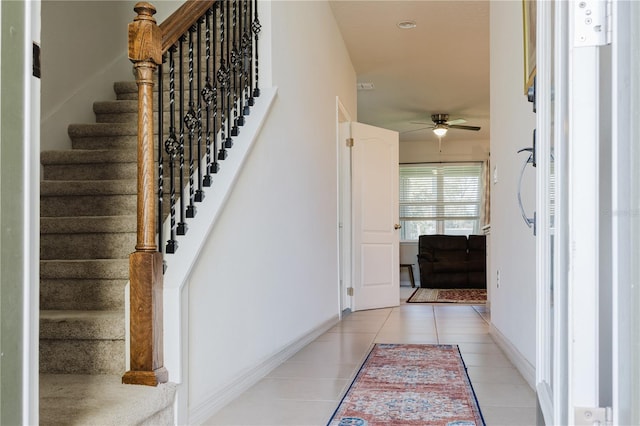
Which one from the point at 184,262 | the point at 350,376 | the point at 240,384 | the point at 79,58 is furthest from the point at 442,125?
A: the point at 184,262

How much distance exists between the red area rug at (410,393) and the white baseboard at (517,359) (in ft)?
0.97

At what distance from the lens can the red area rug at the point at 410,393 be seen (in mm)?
2502

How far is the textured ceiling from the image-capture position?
5.60m

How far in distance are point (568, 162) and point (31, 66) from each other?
111cm

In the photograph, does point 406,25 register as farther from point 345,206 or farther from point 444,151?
point 444,151

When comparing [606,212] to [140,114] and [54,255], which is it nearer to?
[140,114]

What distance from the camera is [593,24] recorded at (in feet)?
3.45

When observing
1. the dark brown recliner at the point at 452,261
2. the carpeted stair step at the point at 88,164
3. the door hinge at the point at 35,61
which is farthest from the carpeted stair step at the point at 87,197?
the dark brown recliner at the point at 452,261

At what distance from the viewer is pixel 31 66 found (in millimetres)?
1332

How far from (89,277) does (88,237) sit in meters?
0.37

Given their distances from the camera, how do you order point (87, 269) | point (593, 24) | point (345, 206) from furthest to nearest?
point (345, 206) < point (87, 269) < point (593, 24)

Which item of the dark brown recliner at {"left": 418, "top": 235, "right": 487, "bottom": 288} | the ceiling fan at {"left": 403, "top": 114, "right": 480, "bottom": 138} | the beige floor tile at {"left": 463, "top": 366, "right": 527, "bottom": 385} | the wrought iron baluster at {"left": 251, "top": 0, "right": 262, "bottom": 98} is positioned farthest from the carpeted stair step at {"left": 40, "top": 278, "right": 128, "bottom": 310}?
the dark brown recliner at {"left": 418, "top": 235, "right": 487, "bottom": 288}

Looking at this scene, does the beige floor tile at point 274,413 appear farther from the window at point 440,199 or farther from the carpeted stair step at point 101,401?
the window at point 440,199

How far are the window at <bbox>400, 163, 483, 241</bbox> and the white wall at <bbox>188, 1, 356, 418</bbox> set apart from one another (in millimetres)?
6258
